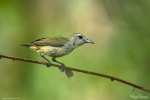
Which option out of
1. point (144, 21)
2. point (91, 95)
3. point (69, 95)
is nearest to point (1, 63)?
point (69, 95)

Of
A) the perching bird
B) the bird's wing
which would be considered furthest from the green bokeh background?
the bird's wing

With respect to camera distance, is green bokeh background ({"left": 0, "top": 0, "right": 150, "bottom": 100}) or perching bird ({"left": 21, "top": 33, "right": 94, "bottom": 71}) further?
green bokeh background ({"left": 0, "top": 0, "right": 150, "bottom": 100})

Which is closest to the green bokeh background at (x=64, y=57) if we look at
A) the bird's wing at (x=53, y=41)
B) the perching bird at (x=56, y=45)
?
the perching bird at (x=56, y=45)

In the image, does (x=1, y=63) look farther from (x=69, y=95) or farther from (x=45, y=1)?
(x=45, y=1)

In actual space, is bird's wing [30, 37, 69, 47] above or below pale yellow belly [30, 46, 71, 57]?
→ above

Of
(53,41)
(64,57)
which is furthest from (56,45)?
(64,57)

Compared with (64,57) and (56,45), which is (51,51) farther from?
(64,57)

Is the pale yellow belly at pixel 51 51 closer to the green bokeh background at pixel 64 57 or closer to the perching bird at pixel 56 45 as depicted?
the perching bird at pixel 56 45

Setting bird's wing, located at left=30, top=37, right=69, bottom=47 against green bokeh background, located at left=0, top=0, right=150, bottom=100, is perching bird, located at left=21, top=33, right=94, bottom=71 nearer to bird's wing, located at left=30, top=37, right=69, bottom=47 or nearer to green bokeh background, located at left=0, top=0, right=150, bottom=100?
bird's wing, located at left=30, top=37, right=69, bottom=47
